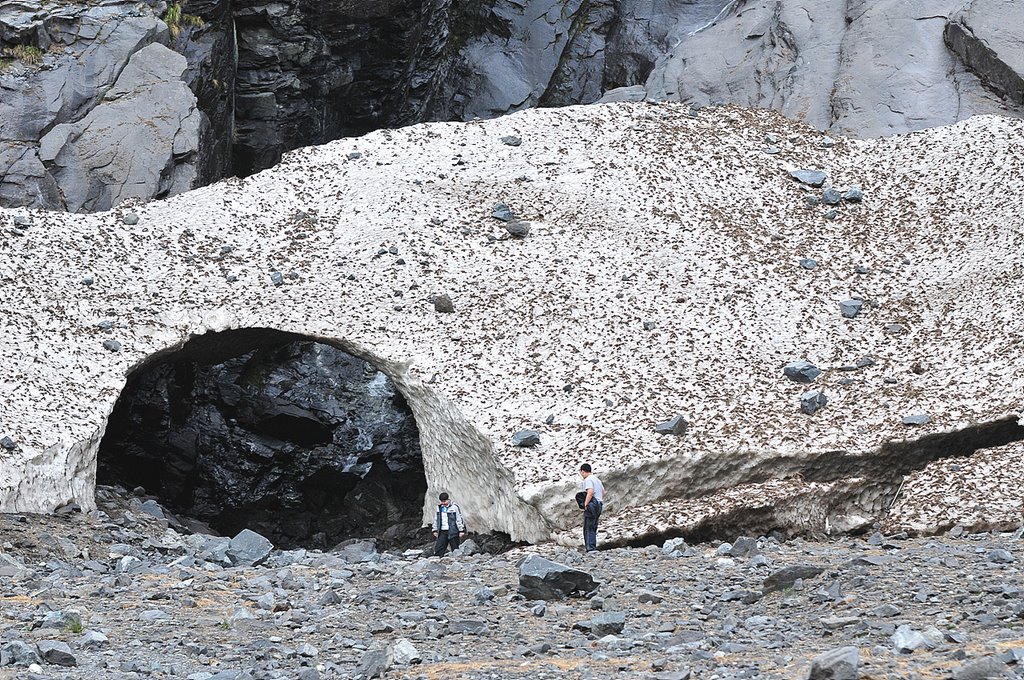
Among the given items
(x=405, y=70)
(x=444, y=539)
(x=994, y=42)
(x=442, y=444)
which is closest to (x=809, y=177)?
(x=994, y=42)

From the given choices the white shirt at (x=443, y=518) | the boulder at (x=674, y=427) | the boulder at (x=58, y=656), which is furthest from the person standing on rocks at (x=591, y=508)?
the boulder at (x=58, y=656)

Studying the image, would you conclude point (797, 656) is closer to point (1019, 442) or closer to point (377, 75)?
point (1019, 442)

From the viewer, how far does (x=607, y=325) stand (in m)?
19.1

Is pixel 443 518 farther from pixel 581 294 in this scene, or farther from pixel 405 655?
pixel 405 655

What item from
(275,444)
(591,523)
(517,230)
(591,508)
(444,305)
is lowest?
(275,444)

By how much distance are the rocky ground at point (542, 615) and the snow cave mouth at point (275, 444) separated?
13705 millimetres

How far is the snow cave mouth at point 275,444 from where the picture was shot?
1106 inches

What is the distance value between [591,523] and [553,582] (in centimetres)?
423

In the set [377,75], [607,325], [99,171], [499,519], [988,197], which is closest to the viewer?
[499,519]

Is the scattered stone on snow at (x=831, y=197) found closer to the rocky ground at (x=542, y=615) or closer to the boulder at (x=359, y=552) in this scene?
the rocky ground at (x=542, y=615)

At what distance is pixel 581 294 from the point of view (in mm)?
19656

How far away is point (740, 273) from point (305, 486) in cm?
1433

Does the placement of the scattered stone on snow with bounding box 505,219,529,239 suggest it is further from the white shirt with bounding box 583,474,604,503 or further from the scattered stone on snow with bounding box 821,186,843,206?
the white shirt with bounding box 583,474,604,503

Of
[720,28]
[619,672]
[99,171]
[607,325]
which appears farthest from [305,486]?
[619,672]
